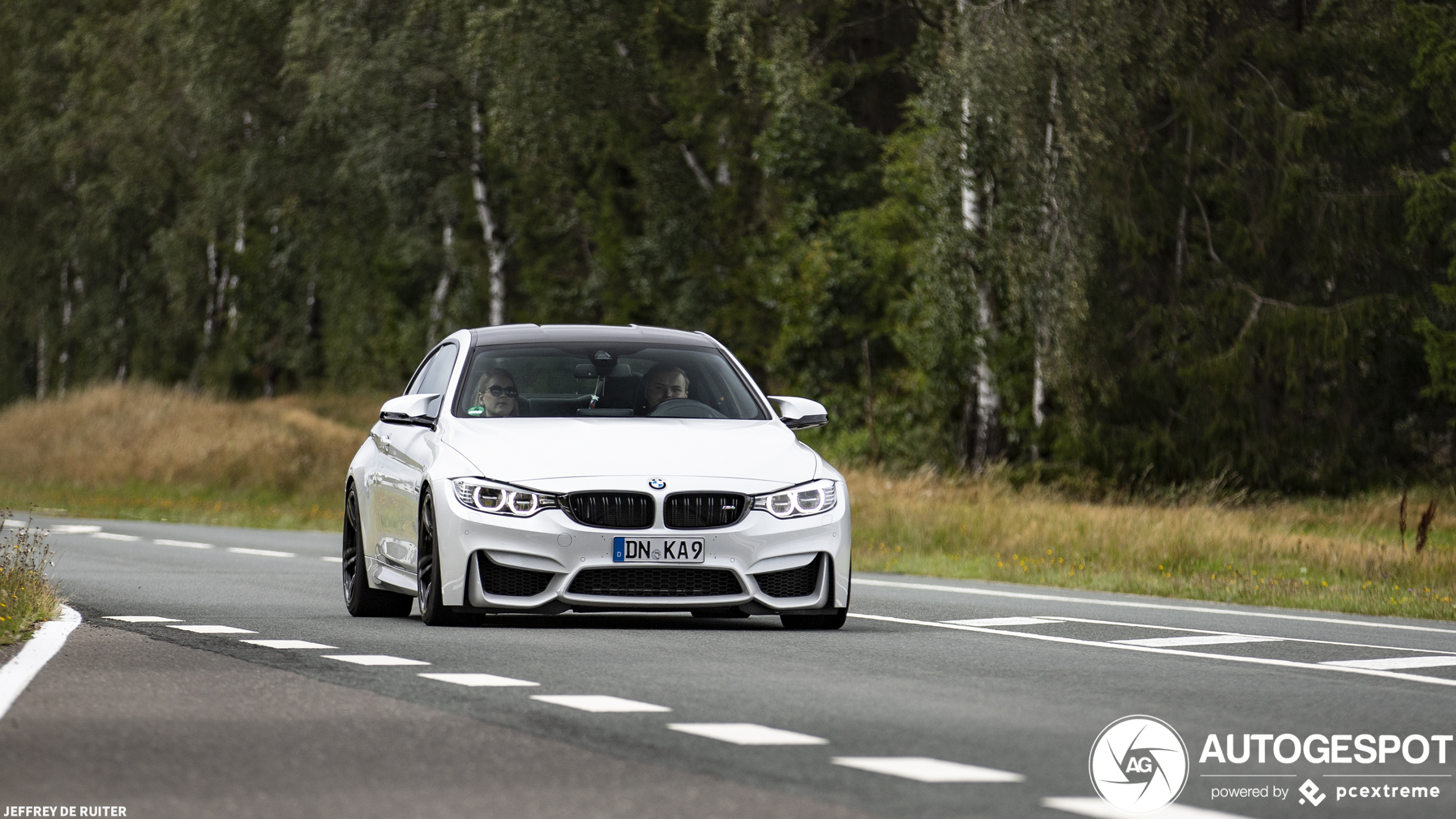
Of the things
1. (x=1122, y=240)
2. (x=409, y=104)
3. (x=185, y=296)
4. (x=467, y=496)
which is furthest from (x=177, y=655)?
(x=185, y=296)

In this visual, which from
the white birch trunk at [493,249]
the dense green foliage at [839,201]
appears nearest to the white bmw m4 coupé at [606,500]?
the dense green foliage at [839,201]

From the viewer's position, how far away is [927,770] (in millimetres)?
7367

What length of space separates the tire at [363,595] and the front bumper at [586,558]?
1647mm

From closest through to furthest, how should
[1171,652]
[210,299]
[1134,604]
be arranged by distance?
[1171,652] < [1134,604] < [210,299]

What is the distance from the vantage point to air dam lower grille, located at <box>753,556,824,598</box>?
1245cm

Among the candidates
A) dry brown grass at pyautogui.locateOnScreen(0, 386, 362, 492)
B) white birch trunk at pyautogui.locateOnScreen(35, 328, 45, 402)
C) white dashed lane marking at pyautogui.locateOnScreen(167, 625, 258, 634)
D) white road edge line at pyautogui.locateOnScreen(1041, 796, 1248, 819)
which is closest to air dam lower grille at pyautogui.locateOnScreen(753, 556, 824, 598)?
white dashed lane marking at pyautogui.locateOnScreen(167, 625, 258, 634)

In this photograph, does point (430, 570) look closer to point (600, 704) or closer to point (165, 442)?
point (600, 704)

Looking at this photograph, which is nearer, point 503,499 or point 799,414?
point 503,499

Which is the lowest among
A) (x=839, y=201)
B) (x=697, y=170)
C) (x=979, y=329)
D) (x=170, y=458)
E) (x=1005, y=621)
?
(x=170, y=458)

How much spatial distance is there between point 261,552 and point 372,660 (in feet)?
43.3

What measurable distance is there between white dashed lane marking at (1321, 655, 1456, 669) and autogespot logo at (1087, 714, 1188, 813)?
→ 9.56 ft

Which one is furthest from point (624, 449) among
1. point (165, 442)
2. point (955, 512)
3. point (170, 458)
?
point (165, 442)

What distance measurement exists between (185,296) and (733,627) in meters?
65.4

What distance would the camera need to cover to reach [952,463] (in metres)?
37.5
